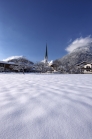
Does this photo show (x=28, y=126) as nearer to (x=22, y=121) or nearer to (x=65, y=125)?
(x=22, y=121)

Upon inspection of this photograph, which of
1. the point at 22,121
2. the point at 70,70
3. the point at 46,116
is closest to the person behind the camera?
the point at 22,121

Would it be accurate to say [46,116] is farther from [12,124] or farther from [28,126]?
[12,124]

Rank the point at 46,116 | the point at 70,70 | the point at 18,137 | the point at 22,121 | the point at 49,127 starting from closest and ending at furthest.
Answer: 1. the point at 18,137
2. the point at 49,127
3. the point at 22,121
4. the point at 46,116
5. the point at 70,70

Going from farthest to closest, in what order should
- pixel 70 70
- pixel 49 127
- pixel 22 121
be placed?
pixel 70 70 → pixel 22 121 → pixel 49 127

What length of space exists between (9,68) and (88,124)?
36.1 m

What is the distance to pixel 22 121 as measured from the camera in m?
1.10

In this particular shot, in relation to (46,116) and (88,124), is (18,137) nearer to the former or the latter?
(46,116)

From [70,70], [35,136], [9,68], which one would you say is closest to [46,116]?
[35,136]

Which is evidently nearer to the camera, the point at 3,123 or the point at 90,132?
the point at 90,132

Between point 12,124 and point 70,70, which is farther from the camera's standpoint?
point 70,70

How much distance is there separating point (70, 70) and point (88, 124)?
107ft

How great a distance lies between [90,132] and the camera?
0.91 meters

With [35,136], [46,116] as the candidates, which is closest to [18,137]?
[35,136]

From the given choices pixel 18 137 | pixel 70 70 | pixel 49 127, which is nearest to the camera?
pixel 18 137
